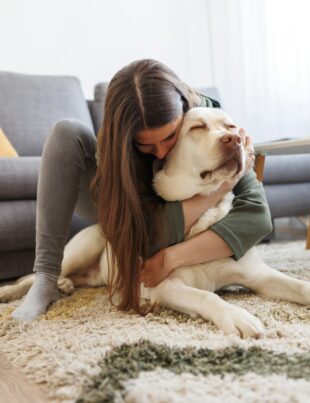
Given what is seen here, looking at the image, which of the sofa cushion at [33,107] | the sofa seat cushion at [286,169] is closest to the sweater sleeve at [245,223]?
the sofa seat cushion at [286,169]

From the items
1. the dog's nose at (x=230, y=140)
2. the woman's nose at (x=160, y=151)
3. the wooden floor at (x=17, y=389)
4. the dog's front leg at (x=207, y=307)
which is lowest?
the dog's front leg at (x=207, y=307)

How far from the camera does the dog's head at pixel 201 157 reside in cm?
130

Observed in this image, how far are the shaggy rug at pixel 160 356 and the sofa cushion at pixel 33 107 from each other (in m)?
1.67

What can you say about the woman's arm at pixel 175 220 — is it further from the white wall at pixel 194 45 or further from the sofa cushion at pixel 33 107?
the white wall at pixel 194 45

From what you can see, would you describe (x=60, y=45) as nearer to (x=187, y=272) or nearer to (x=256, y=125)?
(x=256, y=125)

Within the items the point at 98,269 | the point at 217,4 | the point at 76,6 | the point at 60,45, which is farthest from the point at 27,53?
the point at 98,269

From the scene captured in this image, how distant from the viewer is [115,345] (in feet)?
3.33

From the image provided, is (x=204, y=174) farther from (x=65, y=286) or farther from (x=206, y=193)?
(x=65, y=286)

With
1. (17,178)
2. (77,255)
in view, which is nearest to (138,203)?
(77,255)

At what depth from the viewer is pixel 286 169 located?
2.90 m

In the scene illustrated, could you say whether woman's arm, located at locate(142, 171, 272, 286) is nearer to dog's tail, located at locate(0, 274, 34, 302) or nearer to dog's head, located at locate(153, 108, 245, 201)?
dog's head, located at locate(153, 108, 245, 201)

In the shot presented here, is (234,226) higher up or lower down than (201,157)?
lower down

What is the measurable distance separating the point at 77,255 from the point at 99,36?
261cm

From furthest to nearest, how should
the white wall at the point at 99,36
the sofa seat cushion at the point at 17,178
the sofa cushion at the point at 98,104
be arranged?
1. the white wall at the point at 99,36
2. the sofa cushion at the point at 98,104
3. the sofa seat cushion at the point at 17,178
